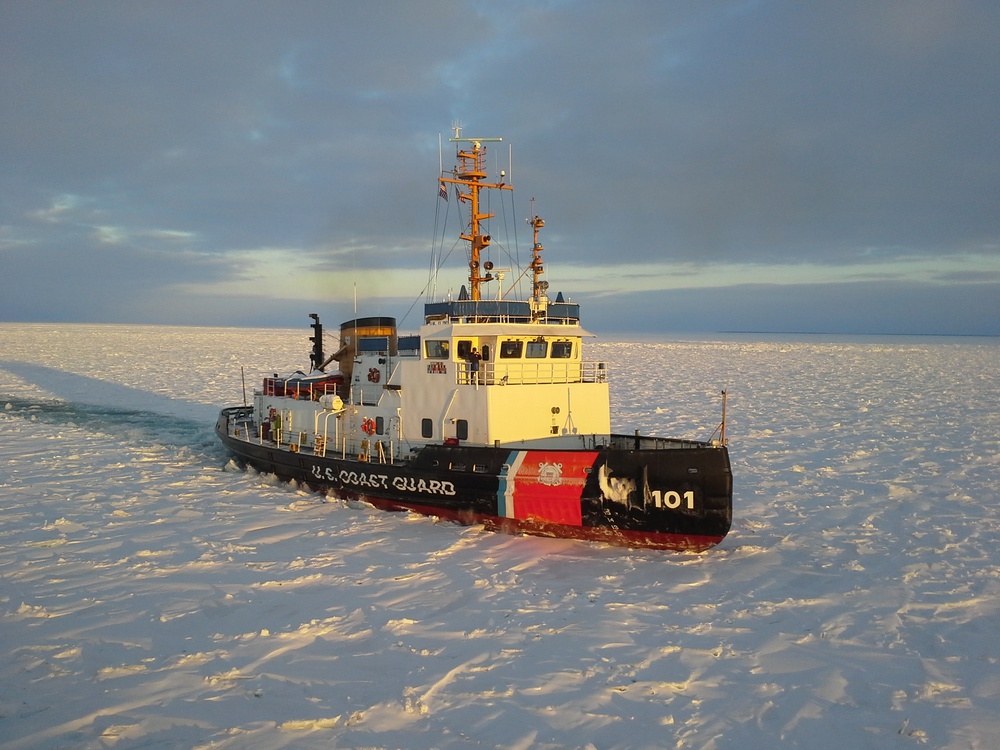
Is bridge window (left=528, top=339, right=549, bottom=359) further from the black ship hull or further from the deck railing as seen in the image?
the black ship hull

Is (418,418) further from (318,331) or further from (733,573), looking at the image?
(318,331)

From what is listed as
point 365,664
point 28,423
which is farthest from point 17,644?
point 28,423

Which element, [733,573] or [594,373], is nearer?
[733,573]

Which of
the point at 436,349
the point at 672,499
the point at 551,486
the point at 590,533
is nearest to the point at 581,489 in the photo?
the point at 551,486

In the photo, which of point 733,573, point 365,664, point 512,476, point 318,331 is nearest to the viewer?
point 365,664

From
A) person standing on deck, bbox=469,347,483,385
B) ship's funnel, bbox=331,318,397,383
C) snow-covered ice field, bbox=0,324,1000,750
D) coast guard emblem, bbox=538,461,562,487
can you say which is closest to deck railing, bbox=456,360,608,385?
person standing on deck, bbox=469,347,483,385

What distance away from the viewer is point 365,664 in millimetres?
7738

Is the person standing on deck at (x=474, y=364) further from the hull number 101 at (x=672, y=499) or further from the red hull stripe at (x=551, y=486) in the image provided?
the hull number 101 at (x=672, y=499)

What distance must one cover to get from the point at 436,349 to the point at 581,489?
182 inches

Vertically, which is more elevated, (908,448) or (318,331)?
(318,331)

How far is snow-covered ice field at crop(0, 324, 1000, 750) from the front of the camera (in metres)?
6.65

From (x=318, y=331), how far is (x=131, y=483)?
801 centimetres

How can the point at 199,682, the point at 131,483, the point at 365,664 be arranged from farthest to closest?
the point at 131,483 → the point at 365,664 → the point at 199,682

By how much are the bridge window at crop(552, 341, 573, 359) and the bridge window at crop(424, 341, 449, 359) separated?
96.2 inches
